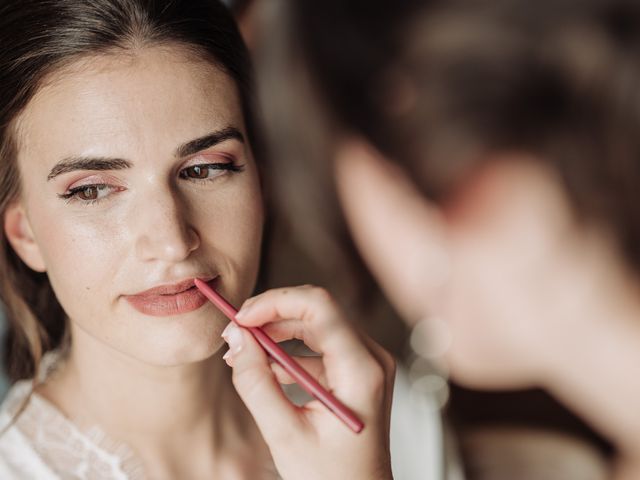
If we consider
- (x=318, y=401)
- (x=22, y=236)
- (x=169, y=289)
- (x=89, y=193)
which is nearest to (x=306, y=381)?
(x=318, y=401)

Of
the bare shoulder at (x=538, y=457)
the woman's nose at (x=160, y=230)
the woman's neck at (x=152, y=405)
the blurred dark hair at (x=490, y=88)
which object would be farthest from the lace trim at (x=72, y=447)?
the bare shoulder at (x=538, y=457)

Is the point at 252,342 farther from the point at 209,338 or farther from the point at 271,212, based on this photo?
the point at 271,212

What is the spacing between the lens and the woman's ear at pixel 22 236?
0.93m

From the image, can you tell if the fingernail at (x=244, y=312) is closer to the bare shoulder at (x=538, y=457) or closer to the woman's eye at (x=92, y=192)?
the woman's eye at (x=92, y=192)

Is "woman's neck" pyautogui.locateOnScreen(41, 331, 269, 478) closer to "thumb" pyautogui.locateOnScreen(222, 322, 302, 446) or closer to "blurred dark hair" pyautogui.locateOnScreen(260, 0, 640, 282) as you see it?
"thumb" pyautogui.locateOnScreen(222, 322, 302, 446)

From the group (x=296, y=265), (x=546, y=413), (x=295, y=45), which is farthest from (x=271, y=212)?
(x=546, y=413)

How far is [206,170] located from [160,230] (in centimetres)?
10

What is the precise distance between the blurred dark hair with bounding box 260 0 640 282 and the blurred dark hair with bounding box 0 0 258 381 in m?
0.17

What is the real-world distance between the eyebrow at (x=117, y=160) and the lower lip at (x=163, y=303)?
142 mm

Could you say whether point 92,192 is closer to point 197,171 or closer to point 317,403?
point 197,171

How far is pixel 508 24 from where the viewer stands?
648 mm

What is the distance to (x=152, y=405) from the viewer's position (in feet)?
3.21

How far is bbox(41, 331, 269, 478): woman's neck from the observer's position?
0.97 m

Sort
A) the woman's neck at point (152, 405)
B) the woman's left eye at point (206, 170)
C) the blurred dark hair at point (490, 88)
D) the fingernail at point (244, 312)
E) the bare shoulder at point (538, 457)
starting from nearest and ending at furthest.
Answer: the blurred dark hair at point (490, 88) → the fingernail at point (244, 312) → the woman's left eye at point (206, 170) → the woman's neck at point (152, 405) → the bare shoulder at point (538, 457)
